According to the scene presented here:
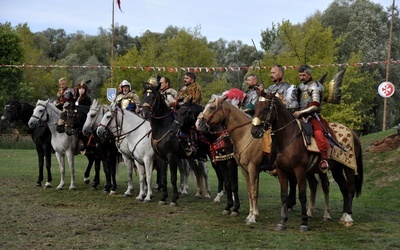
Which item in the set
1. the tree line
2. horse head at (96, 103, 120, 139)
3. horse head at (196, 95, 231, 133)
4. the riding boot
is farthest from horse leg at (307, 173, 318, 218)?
the tree line

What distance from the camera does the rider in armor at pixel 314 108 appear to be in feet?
31.6

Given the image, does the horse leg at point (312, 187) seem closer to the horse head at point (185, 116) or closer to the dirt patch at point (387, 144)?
the horse head at point (185, 116)

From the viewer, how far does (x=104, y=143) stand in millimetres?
14742

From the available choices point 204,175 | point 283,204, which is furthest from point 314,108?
point 204,175

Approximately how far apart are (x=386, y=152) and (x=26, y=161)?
16.9m

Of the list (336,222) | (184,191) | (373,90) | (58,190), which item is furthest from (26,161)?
(373,90)

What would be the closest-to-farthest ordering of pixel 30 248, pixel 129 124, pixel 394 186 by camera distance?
pixel 30 248
pixel 129 124
pixel 394 186

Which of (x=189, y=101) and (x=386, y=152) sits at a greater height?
(x=189, y=101)

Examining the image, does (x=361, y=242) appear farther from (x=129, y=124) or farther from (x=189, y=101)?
(x=129, y=124)

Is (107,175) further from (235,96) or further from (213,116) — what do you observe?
(213,116)

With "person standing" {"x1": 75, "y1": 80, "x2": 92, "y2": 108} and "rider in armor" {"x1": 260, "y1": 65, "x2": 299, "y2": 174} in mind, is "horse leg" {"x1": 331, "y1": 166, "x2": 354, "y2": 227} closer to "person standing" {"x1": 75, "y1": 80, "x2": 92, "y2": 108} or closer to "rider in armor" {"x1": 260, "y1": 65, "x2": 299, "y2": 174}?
"rider in armor" {"x1": 260, "y1": 65, "x2": 299, "y2": 174}

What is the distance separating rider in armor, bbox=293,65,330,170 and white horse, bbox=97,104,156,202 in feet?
15.2

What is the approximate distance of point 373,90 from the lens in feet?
137

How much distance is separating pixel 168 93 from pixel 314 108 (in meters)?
5.12
